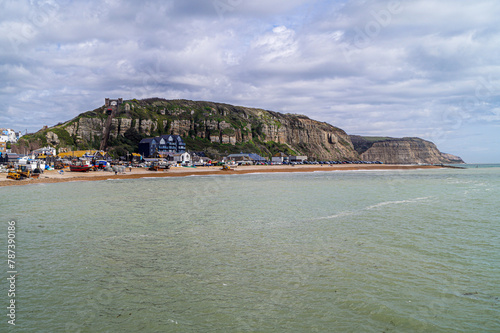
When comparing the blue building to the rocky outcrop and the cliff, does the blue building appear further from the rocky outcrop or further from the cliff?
the cliff

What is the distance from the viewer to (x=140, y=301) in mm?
8492

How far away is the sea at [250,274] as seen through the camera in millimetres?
7609

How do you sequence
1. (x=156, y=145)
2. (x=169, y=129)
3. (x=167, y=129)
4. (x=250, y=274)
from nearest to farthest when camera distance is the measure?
(x=250, y=274) < (x=156, y=145) < (x=167, y=129) < (x=169, y=129)

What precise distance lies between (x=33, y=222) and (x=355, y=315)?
758 inches

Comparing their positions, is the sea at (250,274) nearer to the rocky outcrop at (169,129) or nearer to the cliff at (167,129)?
the cliff at (167,129)

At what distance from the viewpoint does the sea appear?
25.0 ft

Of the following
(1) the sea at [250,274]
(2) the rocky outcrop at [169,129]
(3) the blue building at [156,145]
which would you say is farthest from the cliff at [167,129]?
(1) the sea at [250,274]

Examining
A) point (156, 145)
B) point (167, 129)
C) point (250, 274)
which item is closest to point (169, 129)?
point (167, 129)

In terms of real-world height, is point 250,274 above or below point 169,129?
below

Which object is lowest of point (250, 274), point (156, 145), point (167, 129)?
point (250, 274)

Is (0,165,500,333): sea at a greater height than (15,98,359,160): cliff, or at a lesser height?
lesser

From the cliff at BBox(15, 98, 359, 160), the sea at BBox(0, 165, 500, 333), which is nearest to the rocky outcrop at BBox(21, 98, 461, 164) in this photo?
the cliff at BBox(15, 98, 359, 160)

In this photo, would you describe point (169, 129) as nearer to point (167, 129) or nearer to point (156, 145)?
point (167, 129)

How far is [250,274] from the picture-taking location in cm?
1055
